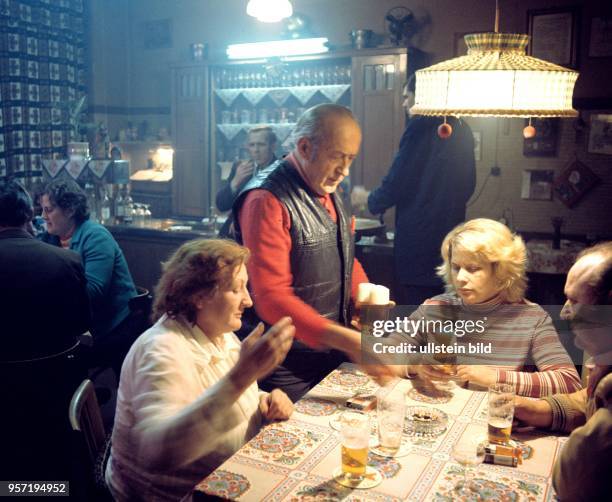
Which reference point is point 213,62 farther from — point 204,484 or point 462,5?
point 204,484

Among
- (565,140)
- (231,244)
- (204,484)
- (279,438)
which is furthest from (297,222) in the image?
(565,140)

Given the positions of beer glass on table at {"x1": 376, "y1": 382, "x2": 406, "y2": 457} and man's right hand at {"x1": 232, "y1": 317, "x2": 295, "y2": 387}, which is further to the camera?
beer glass on table at {"x1": 376, "y1": 382, "x2": 406, "y2": 457}

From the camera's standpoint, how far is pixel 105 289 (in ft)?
11.7

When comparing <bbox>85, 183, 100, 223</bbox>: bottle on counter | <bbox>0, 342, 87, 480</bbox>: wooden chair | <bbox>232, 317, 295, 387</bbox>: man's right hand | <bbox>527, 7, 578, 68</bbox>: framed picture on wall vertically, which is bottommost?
<bbox>0, 342, 87, 480</bbox>: wooden chair

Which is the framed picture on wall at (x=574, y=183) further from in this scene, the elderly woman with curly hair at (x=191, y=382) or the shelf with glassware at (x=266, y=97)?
the elderly woman with curly hair at (x=191, y=382)

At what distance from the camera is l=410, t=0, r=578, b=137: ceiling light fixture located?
183 centimetres

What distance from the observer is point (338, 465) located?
1603mm

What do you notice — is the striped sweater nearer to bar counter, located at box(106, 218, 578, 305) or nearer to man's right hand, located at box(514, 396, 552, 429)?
man's right hand, located at box(514, 396, 552, 429)

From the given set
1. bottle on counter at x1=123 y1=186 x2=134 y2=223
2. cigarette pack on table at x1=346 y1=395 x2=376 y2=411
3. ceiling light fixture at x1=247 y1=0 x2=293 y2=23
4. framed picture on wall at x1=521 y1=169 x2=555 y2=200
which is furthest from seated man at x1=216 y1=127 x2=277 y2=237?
cigarette pack on table at x1=346 y1=395 x2=376 y2=411

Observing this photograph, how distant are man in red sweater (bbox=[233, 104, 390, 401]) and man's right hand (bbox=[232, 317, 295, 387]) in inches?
Result: 20.5

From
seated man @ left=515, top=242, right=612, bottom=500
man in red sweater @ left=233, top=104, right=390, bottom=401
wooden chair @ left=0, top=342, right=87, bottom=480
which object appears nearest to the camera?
seated man @ left=515, top=242, right=612, bottom=500

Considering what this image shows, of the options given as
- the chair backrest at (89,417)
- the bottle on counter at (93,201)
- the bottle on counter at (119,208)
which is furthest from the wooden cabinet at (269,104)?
the chair backrest at (89,417)

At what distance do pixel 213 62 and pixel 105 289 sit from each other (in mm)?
A: 3900

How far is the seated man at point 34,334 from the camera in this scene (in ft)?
9.04
